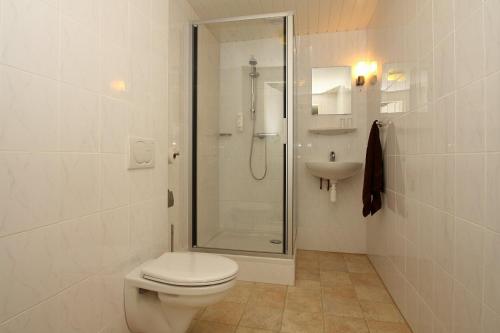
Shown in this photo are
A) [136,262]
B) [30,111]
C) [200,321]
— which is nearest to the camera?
[30,111]

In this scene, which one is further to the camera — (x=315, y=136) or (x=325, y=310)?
(x=315, y=136)

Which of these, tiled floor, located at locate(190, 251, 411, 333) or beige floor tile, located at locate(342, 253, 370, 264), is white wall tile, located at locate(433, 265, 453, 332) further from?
beige floor tile, located at locate(342, 253, 370, 264)

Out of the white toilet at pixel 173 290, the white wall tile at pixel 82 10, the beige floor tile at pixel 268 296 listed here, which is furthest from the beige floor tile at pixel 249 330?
the white wall tile at pixel 82 10

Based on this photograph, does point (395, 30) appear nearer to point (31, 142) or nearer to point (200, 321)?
point (31, 142)

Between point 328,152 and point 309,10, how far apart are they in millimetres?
1345

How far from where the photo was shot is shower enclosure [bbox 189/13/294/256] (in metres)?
2.15

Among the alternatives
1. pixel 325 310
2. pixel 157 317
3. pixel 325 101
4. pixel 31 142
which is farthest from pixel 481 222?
pixel 325 101

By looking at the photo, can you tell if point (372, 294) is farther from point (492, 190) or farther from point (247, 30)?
point (247, 30)

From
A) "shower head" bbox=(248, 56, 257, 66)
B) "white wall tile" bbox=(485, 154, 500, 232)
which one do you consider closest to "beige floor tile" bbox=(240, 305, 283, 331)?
"white wall tile" bbox=(485, 154, 500, 232)

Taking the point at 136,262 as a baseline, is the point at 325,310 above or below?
below

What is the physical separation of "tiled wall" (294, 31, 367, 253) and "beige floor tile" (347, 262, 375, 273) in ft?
0.96

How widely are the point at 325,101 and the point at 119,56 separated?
2.08 m

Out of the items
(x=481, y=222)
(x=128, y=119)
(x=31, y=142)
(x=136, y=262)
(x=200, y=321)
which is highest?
(x=128, y=119)

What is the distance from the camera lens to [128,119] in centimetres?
129
